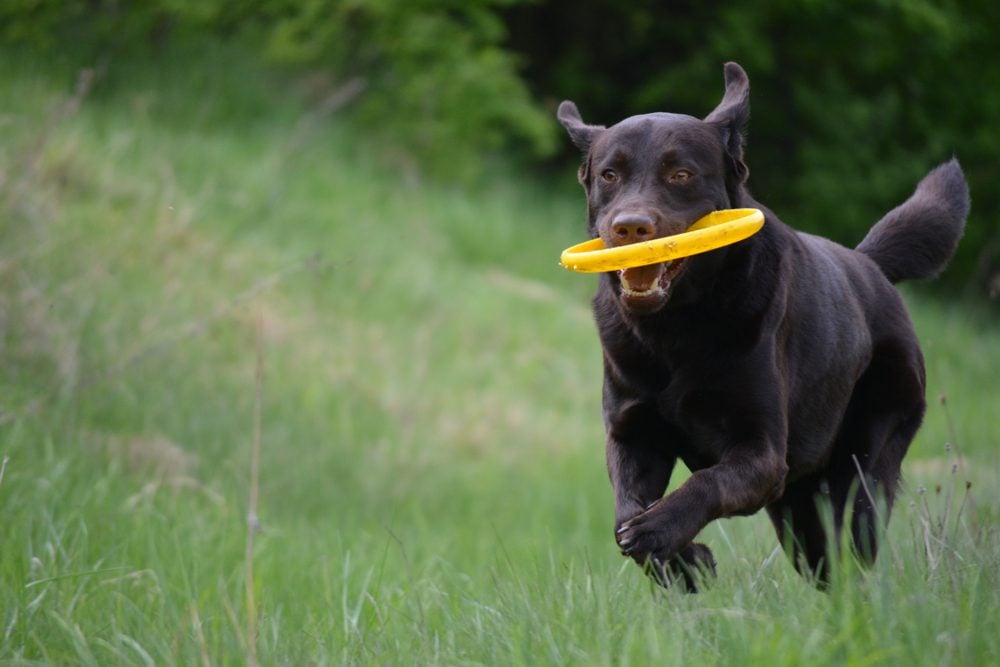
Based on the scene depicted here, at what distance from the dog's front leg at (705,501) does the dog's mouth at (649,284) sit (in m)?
0.53

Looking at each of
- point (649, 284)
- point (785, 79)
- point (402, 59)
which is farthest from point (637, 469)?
point (785, 79)

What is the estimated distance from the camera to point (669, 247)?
3.80 m

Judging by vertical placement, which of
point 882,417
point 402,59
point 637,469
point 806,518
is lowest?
point 402,59

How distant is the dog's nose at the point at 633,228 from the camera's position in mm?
3902

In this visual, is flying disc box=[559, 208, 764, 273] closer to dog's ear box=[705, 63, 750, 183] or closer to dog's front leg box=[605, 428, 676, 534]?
dog's ear box=[705, 63, 750, 183]

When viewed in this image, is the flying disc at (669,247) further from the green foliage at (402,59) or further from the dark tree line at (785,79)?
the dark tree line at (785,79)

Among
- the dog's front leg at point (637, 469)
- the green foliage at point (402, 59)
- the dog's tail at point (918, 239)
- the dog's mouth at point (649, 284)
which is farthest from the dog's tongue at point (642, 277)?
the green foliage at point (402, 59)

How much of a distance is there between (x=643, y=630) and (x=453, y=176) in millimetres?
10795

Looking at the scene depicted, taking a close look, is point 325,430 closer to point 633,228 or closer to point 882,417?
point 882,417

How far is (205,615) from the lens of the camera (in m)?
4.36

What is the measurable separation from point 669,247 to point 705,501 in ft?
2.49

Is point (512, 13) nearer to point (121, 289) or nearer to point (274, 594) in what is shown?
point (121, 289)

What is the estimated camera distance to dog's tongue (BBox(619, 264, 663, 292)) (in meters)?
3.94

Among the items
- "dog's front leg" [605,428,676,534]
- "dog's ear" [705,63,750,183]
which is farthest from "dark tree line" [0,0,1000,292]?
"dog's front leg" [605,428,676,534]
